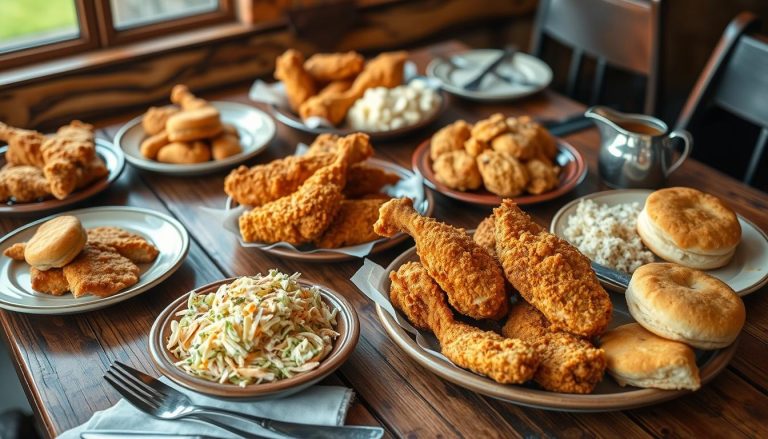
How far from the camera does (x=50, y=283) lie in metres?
1.50

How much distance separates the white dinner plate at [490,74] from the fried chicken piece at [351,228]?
3.00 feet

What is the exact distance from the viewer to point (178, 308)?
1363 millimetres

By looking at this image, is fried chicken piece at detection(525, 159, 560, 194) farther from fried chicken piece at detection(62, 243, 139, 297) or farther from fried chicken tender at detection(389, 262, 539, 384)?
fried chicken piece at detection(62, 243, 139, 297)

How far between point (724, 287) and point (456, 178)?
0.75 meters

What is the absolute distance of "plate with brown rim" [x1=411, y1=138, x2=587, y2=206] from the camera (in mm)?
1820

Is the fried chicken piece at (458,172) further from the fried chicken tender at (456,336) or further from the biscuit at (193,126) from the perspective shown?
the biscuit at (193,126)

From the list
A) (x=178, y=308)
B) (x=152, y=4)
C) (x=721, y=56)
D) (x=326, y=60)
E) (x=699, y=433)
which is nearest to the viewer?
(x=699, y=433)

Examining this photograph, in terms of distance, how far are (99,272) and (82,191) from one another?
0.48m

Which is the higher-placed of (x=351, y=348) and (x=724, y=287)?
(x=724, y=287)

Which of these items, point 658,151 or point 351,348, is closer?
point 351,348

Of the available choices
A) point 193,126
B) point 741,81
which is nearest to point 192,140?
point 193,126

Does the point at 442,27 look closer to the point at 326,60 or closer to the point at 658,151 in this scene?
the point at 326,60

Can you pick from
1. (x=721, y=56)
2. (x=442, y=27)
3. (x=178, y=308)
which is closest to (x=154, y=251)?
(x=178, y=308)

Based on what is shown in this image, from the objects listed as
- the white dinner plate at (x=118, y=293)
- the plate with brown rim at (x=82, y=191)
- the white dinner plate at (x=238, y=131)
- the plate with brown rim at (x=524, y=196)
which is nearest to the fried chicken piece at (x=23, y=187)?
the plate with brown rim at (x=82, y=191)
